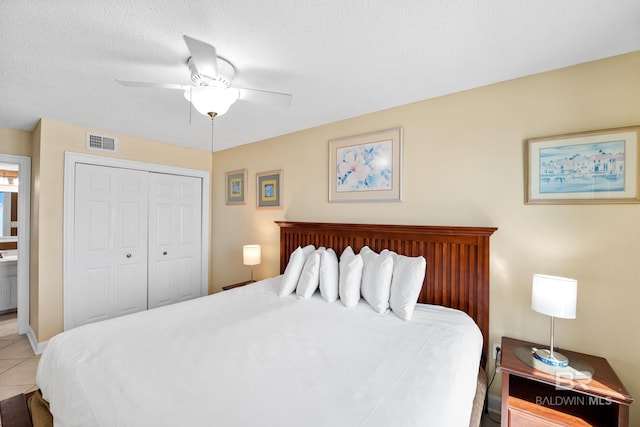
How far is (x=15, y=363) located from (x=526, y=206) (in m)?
4.62

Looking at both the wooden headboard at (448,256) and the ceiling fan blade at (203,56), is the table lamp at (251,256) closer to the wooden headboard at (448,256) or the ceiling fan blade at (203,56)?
the wooden headboard at (448,256)

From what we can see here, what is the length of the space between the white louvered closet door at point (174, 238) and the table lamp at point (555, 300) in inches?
155

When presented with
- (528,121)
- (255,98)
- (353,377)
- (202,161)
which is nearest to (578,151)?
(528,121)

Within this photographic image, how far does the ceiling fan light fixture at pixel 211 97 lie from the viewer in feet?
5.25

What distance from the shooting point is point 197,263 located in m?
4.09

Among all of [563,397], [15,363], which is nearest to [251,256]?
[15,363]

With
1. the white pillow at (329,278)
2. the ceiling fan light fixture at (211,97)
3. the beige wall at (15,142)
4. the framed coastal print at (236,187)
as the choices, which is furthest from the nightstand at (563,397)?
the beige wall at (15,142)

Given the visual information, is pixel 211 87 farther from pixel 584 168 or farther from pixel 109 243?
pixel 109 243

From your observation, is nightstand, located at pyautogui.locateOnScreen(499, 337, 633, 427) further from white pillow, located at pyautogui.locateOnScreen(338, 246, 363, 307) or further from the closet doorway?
the closet doorway

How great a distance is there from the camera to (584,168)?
1702 millimetres

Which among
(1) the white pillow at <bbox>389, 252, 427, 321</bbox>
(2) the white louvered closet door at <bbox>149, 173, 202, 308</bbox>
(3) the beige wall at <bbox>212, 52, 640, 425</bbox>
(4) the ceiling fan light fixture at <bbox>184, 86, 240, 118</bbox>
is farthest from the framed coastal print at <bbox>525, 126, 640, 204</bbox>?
(2) the white louvered closet door at <bbox>149, 173, 202, 308</bbox>

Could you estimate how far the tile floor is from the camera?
7.51 feet

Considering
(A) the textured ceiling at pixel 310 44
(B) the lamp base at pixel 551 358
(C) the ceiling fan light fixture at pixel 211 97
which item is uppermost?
(A) the textured ceiling at pixel 310 44

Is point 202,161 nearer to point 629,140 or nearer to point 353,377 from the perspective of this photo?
point 353,377
